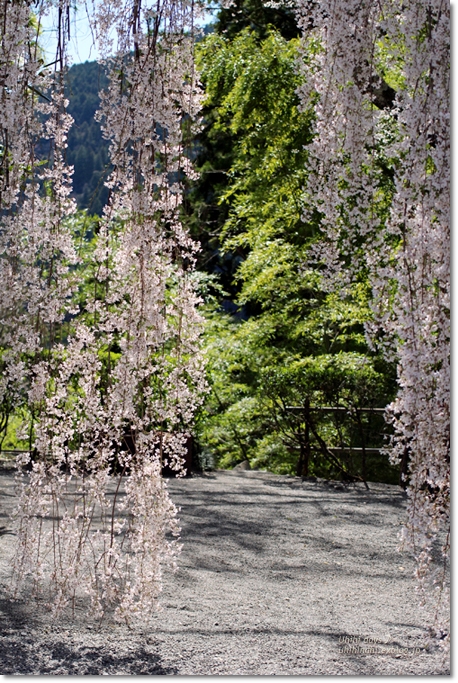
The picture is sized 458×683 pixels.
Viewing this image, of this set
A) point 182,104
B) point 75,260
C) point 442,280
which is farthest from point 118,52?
point 442,280

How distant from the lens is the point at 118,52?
195cm

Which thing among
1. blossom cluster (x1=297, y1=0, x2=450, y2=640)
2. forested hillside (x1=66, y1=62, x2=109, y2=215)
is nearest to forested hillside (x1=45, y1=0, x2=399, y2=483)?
forested hillside (x1=66, y1=62, x2=109, y2=215)

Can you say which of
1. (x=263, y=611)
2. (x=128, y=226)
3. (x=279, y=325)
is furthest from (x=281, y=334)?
(x=128, y=226)

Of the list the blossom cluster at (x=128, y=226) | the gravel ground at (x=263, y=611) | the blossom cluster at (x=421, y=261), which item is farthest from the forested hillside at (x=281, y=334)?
the blossom cluster at (x=421, y=261)

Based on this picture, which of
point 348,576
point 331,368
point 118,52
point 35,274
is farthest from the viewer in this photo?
point 331,368

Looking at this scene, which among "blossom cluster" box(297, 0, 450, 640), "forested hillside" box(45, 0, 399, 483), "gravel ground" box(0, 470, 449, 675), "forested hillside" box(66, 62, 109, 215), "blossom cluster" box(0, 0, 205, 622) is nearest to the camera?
"blossom cluster" box(297, 0, 450, 640)

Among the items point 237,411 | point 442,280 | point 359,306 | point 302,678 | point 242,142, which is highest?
point 242,142

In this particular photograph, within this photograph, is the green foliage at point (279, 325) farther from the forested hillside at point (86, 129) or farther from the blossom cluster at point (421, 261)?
the blossom cluster at point (421, 261)

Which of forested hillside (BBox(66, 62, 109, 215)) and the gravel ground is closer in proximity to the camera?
the gravel ground

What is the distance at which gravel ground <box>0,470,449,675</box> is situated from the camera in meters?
2.11

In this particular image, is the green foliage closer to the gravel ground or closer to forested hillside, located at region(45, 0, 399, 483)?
forested hillside, located at region(45, 0, 399, 483)

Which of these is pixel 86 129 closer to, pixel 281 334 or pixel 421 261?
pixel 281 334

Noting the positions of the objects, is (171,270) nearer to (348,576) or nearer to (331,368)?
(348,576)

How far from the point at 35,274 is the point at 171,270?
0.49m
